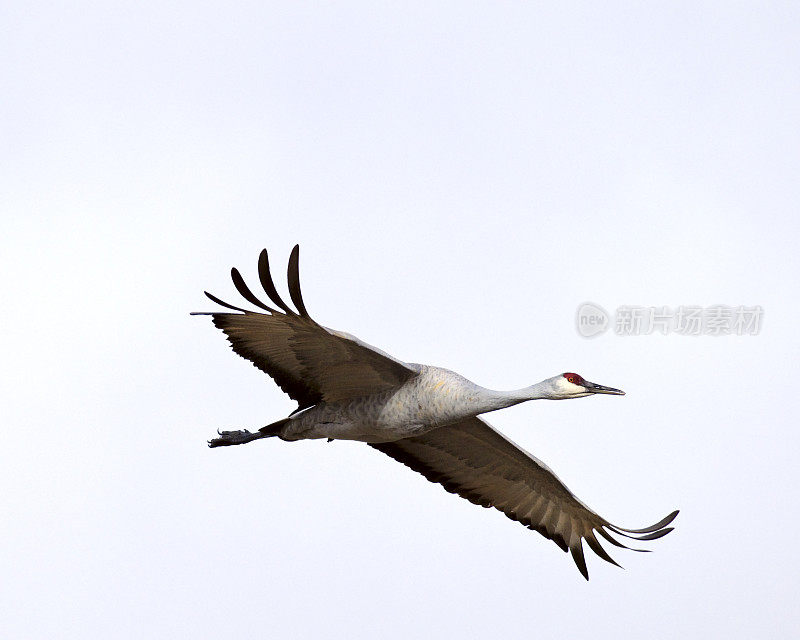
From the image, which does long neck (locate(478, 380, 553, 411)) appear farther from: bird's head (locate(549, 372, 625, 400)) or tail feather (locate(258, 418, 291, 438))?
tail feather (locate(258, 418, 291, 438))

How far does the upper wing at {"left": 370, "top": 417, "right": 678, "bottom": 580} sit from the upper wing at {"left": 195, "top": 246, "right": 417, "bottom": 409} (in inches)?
61.0

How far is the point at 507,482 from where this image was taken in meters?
15.6

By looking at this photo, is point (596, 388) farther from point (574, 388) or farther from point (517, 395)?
point (517, 395)

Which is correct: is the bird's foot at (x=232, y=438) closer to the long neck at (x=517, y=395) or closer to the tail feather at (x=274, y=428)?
the tail feather at (x=274, y=428)

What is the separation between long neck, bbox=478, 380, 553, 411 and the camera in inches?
526

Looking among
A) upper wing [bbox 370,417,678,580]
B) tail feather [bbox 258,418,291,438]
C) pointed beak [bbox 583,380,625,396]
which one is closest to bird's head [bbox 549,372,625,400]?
pointed beak [bbox 583,380,625,396]

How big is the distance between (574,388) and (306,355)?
292cm

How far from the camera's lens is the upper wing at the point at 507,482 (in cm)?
1507

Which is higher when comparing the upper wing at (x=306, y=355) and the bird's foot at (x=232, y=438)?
the upper wing at (x=306, y=355)

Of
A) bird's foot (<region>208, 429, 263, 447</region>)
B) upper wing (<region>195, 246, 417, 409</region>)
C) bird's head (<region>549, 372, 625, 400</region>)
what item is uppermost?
bird's head (<region>549, 372, 625, 400</region>)

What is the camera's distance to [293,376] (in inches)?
553

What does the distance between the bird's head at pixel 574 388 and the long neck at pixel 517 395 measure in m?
0.07

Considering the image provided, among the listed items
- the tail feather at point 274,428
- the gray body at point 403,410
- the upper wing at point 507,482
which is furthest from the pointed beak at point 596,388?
the tail feather at point 274,428

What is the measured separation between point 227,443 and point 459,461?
2.83 metres
